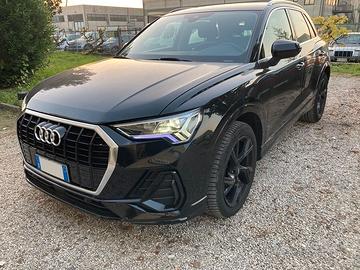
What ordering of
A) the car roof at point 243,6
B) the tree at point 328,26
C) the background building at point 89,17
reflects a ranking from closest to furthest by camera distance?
the car roof at point 243,6, the tree at point 328,26, the background building at point 89,17

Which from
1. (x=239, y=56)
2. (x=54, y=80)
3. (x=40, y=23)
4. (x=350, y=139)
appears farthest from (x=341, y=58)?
(x=54, y=80)

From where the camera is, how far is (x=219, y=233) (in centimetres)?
256

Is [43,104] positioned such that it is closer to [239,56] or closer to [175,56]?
[175,56]

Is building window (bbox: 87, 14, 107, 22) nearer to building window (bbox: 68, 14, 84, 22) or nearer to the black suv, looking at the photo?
building window (bbox: 68, 14, 84, 22)

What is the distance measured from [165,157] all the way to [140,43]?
2075 millimetres

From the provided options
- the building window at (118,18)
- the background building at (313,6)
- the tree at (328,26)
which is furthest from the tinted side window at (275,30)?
the building window at (118,18)

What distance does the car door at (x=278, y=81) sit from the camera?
3033 mm

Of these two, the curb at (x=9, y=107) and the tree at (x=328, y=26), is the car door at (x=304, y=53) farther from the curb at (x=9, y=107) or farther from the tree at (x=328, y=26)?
the tree at (x=328, y=26)

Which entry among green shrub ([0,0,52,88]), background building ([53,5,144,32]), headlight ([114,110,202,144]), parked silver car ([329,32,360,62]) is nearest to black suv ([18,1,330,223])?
headlight ([114,110,202,144])

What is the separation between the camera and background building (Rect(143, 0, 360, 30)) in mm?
Result: 32312

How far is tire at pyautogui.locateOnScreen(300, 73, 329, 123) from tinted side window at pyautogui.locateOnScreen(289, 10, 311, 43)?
0.76 m

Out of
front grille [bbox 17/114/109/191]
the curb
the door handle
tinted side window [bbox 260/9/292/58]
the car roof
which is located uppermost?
the car roof

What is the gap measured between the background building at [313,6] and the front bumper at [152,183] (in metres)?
27.6

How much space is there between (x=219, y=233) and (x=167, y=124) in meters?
1.04
